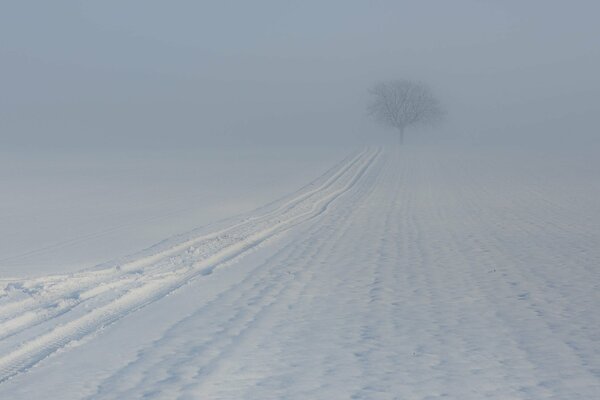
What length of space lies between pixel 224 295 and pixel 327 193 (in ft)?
52.8

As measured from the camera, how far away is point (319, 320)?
7.94m

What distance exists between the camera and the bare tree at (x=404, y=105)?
339 ft

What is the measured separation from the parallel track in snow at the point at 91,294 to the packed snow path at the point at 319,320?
0.03 meters

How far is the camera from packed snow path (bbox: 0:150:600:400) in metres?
5.92

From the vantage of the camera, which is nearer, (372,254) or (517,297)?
(517,297)

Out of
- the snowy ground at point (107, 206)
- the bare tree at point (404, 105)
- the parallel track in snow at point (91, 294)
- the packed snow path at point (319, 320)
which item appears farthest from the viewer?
the bare tree at point (404, 105)

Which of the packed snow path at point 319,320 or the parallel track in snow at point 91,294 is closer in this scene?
the packed snow path at point 319,320

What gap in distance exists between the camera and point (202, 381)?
593 centimetres

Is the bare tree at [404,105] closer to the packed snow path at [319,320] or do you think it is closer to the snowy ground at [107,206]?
the snowy ground at [107,206]

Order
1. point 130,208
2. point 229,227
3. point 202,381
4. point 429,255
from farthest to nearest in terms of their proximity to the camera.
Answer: point 130,208, point 229,227, point 429,255, point 202,381

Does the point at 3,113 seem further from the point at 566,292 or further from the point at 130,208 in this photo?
the point at 566,292

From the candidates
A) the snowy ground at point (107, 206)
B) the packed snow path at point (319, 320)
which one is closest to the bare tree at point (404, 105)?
the snowy ground at point (107, 206)

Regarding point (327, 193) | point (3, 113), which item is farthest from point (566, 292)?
point (3, 113)

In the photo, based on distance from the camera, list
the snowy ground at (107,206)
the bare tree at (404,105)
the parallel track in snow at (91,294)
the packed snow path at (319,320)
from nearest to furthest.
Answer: the packed snow path at (319,320), the parallel track in snow at (91,294), the snowy ground at (107,206), the bare tree at (404,105)
